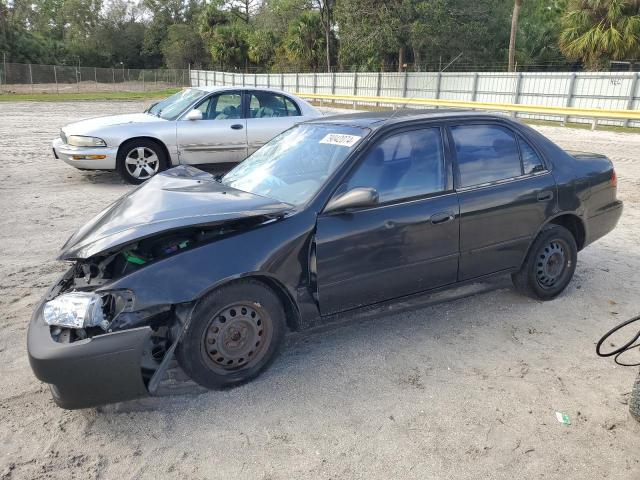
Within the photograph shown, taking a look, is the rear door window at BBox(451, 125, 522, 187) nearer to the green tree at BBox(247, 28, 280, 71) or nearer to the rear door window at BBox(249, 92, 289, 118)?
the rear door window at BBox(249, 92, 289, 118)

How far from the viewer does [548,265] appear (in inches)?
177

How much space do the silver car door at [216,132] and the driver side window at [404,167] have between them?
5744 mm

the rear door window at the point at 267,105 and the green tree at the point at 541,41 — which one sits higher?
the green tree at the point at 541,41

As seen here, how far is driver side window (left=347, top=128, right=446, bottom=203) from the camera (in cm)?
364

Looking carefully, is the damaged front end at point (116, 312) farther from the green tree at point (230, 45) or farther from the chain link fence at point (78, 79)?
the green tree at point (230, 45)

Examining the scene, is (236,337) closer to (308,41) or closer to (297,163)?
(297,163)

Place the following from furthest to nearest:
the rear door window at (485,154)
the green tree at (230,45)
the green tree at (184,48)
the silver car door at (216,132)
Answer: the green tree at (184,48), the green tree at (230,45), the silver car door at (216,132), the rear door window at (485,154)

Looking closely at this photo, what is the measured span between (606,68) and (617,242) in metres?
22.8

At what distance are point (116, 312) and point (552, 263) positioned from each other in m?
3.44

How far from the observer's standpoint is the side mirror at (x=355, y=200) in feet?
10.9

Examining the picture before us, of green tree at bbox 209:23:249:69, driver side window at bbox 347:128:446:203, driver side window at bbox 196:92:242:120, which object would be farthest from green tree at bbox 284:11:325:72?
driver side window at bbox 347:128:446:203

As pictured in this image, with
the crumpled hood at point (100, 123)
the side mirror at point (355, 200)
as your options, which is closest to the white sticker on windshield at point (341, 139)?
the side mirror at point (355, 200)

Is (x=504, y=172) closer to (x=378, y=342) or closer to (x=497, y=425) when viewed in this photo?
(x=378, y=342)

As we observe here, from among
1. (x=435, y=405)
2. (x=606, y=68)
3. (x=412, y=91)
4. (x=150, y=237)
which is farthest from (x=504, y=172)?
(x=412, y=91)
